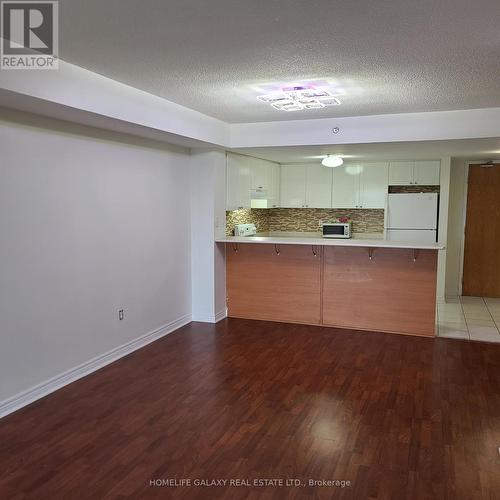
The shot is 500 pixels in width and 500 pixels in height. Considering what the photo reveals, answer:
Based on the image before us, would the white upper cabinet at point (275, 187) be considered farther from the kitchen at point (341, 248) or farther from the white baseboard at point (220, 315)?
the white baseboard at point (220, 315)

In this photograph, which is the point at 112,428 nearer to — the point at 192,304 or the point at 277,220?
the point at 192,304

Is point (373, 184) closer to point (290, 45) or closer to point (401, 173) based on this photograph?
point (401, 173)

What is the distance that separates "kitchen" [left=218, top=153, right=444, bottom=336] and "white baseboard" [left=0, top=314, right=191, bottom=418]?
129cm

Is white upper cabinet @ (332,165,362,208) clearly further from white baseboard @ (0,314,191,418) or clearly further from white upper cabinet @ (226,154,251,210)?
white baseboard @ (0,314,191,418)

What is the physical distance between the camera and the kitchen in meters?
5.36

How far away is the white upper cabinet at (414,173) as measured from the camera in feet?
23.0

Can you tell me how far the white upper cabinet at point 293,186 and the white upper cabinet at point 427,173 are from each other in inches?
71.9

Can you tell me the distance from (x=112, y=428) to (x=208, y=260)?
2.89 metres

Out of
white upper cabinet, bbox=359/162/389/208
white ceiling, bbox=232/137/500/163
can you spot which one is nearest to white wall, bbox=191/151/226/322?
white ceiling, bbox=232/137/500/163

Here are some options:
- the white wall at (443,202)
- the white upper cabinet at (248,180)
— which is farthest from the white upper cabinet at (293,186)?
the white wall at (443,202)

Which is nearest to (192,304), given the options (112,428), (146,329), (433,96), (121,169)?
(146,329)

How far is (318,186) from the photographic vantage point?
7848 millimetres

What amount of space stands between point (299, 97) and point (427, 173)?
13.5 ft

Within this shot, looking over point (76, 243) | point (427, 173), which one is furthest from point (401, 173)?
point (76, 243)
